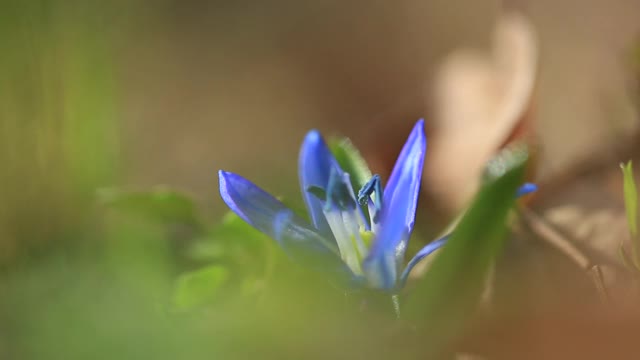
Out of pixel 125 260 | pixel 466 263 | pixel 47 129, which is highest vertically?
pixel 47 129

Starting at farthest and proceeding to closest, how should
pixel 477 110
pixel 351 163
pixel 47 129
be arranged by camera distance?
pixel 477 110, pixel 47 129, pixel 351 163

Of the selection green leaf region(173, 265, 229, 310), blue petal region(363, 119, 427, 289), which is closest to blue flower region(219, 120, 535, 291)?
blue petal region(363, 119, 427, 289)

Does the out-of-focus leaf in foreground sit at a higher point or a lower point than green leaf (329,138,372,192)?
lower

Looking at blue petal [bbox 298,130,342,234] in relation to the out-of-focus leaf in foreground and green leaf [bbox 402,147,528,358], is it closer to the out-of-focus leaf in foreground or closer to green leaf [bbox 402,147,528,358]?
green leaf [bbox 402,147,528,358]

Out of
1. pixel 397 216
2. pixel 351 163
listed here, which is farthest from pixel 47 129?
pixel 397 216

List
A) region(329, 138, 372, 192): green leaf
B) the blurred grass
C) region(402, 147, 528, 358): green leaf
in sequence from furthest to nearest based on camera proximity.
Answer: the blurred grass → region(329, 138, 372, 192): green leaf → region(402, 147, 528, 358): green leaf

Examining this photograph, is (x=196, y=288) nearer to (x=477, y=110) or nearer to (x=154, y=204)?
(x=154, y=204)

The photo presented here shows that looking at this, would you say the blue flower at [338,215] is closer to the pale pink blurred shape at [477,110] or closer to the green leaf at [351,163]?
the green leaf at [351,163]
